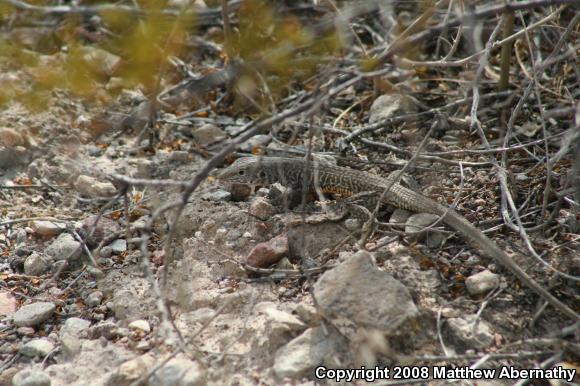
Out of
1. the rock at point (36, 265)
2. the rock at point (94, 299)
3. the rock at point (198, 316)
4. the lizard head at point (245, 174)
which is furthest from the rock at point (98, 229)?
the rock at point (198, 316)

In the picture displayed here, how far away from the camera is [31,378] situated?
3.23 meters

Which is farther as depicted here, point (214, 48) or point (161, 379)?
point (214, 48)

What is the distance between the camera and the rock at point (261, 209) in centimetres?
430

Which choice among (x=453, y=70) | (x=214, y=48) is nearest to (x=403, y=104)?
(x=453, y=70)

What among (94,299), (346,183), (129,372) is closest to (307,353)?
(129,372)

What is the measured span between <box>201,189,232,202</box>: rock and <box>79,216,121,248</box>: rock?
0.65 meters

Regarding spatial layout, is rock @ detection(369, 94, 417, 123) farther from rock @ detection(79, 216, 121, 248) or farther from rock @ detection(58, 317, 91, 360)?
rock @ detection(58, 317, 91, 360)

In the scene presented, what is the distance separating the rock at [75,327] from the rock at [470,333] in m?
2.02

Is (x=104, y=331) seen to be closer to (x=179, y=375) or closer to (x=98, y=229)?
(x=179, y=375)

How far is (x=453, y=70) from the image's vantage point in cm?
579

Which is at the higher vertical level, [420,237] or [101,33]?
[101,33]

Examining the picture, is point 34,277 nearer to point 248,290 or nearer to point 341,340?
point 248,290

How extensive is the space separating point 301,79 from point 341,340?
282 centimetres

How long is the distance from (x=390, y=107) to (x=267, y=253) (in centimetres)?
207
